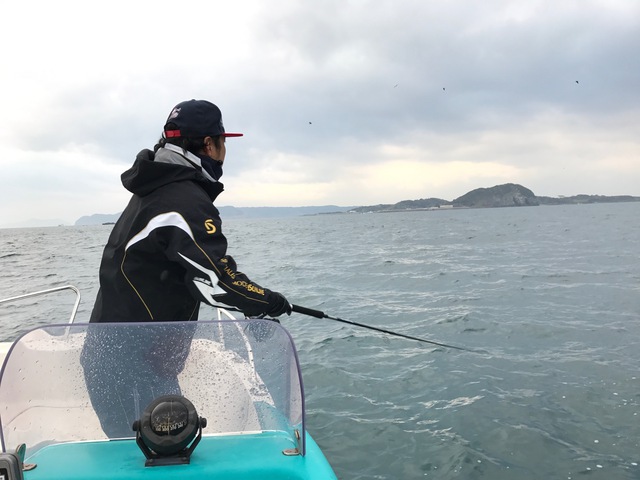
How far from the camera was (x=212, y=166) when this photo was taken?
262 cm

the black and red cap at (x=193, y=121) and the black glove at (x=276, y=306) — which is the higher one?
the black and red cap at (x=193, y=121)

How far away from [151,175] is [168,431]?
1.09m

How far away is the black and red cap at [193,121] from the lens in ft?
8.22

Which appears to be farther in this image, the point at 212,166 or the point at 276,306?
the point at 212,166

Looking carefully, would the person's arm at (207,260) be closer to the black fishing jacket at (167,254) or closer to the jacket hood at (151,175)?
the black fishing jacket at (167,254)

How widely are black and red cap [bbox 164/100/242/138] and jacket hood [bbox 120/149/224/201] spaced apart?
251 millimetres

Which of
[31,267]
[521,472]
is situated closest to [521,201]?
[31,267]

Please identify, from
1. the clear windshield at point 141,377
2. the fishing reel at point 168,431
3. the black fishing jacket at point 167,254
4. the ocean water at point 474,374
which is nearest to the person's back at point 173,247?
the black fishing jacket at point 167,254

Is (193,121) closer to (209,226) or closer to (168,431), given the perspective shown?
(209,226)

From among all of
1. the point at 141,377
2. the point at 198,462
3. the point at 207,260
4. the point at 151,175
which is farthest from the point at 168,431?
the point at 151,175

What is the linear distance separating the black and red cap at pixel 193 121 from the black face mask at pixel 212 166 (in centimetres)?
12

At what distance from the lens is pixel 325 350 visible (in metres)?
8.07

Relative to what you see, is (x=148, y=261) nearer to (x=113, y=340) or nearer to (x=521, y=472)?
(x=113, y=340)

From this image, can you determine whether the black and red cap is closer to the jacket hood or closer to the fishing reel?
the jacket hood
